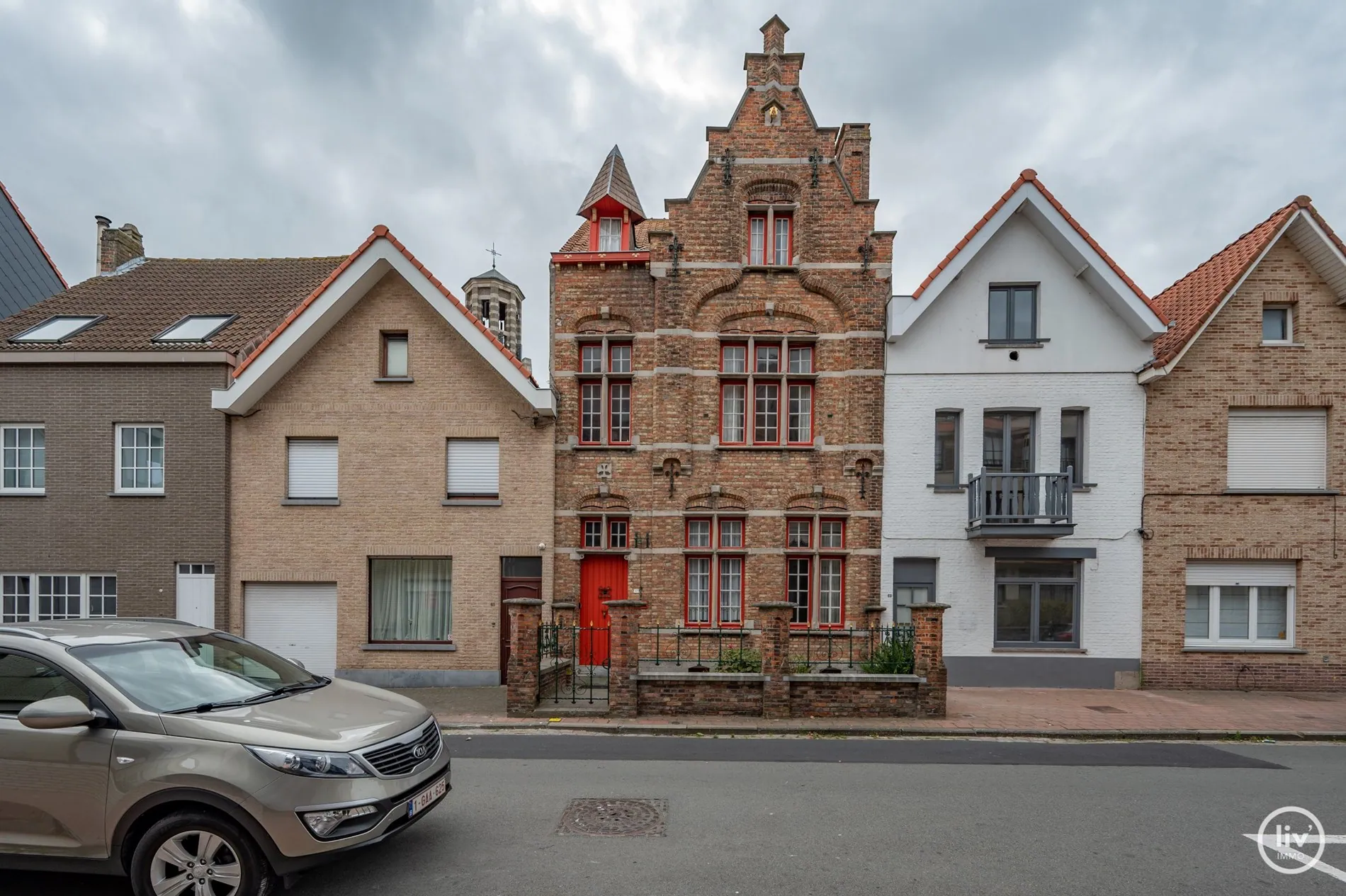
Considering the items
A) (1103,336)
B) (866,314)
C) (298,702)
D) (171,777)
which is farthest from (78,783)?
(1103,336)

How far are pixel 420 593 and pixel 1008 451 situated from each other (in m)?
11.8

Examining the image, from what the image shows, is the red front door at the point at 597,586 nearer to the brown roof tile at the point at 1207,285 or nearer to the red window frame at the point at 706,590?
the red window frame at the point at 706,590

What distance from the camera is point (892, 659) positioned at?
1112 cm

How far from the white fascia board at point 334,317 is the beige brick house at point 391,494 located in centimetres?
4

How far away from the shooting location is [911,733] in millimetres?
9797

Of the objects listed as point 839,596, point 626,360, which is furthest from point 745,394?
point 839,596

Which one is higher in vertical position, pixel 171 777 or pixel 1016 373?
pixel 1016 373

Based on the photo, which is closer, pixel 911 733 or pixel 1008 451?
pixel 911 733

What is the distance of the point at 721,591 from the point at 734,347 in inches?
193

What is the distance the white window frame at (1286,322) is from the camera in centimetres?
1351

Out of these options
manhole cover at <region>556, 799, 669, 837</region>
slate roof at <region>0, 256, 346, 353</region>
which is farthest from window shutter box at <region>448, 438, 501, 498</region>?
manhole cover at <region>556, 799, 669, 837</region>

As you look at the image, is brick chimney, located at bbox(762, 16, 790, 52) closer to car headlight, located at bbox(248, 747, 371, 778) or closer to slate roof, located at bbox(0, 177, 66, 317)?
car headlight, located at bbox(248, 747, 371, 778)

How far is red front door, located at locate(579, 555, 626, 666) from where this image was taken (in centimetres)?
1384

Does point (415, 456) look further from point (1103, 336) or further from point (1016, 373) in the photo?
point (1103, 336)
